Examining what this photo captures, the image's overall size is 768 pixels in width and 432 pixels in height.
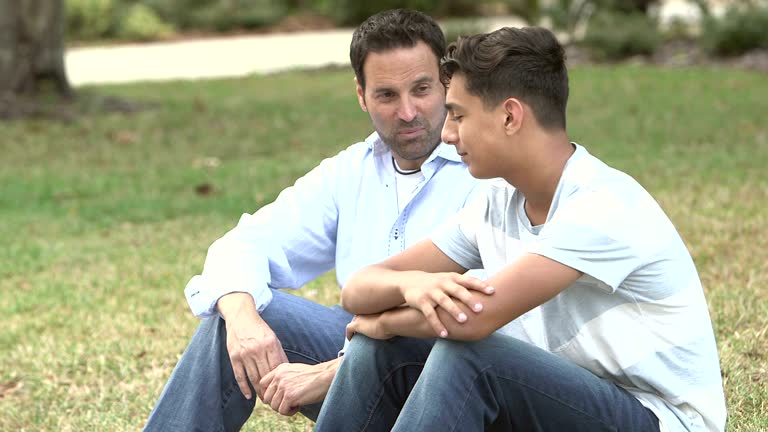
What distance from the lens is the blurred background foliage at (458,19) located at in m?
15.9

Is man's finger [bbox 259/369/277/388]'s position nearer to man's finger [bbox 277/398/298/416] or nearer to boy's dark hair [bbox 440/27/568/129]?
man's finger [bbox 277/398/298/416]

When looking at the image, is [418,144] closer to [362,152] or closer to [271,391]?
[362,152]

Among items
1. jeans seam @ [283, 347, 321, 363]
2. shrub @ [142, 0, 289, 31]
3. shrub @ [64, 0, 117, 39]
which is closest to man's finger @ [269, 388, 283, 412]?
jeans seam @ [283, 347, 321, 363]

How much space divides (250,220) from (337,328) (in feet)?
1.59

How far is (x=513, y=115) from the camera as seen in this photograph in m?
2.85

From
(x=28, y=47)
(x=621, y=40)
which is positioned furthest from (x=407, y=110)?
(x=621, y=40)

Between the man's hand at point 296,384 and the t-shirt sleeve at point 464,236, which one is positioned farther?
the man's hand at point 296,384

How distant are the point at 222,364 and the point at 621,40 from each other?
45.8ft

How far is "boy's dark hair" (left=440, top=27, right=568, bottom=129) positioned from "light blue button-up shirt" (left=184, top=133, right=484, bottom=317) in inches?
31.6

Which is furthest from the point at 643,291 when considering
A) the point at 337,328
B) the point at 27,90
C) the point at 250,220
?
the point at 27,90

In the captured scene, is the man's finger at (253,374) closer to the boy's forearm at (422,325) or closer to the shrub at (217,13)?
the boy's forearm at (422,325)

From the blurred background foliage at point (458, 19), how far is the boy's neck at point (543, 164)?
13587 mm

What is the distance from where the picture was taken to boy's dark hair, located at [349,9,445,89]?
371 centimetres

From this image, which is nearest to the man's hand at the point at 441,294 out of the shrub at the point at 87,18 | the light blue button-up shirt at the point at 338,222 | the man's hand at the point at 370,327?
the man's hand at the point at 370,327
